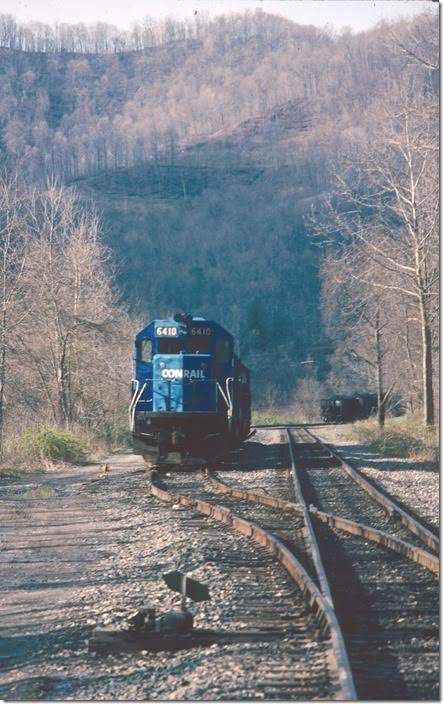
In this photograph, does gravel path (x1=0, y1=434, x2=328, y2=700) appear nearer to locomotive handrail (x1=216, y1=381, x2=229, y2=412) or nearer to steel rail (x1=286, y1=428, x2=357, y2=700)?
steel rail (x1=286, y1=428, x2=357, y2=700)

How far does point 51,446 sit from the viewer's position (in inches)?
968

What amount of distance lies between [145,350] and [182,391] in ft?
5.08

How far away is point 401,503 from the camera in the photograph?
14.0 m

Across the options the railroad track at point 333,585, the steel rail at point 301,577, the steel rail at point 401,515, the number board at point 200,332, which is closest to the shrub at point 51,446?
the number board at point 200,332

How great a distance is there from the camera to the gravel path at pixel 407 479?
1350cm

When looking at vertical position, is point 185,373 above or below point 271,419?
above

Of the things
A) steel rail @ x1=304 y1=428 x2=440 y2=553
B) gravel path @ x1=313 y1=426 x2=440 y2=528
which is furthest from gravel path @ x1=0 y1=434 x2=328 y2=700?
gravel path @ x1=313 y1=426 x2=440 y2=528

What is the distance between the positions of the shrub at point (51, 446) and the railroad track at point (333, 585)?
360 inches

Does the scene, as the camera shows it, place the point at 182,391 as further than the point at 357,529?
Yes

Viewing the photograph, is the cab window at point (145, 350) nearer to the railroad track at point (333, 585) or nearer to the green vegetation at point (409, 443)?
A: the railroad track at point (333, 585)

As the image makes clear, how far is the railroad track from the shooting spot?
549cm

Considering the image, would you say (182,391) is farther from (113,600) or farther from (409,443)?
(113,600)

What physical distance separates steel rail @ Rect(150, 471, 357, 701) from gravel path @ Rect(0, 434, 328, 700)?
0.14 metres

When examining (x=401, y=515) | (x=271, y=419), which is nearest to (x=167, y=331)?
(x=401, y=515)
